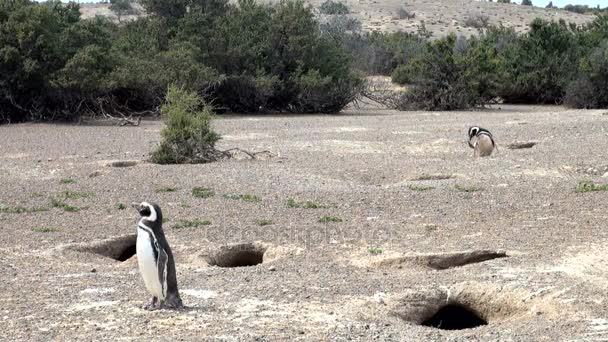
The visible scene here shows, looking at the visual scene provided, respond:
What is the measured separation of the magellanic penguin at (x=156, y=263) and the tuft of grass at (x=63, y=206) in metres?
4.26

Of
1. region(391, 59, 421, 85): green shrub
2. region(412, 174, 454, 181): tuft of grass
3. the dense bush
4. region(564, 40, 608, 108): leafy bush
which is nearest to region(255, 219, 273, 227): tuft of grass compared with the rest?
region(412, 174, 454, 181): tuft of grass

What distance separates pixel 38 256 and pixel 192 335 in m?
3.40

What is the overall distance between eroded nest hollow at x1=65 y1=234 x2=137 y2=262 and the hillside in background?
53072 millimetres

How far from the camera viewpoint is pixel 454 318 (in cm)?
726

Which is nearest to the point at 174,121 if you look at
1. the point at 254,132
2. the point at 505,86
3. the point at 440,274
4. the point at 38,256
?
the point at 254,132

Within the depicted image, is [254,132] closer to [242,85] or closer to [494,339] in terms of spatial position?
[242,85]

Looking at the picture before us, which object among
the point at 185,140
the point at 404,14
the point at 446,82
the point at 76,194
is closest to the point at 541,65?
the point at 446,82

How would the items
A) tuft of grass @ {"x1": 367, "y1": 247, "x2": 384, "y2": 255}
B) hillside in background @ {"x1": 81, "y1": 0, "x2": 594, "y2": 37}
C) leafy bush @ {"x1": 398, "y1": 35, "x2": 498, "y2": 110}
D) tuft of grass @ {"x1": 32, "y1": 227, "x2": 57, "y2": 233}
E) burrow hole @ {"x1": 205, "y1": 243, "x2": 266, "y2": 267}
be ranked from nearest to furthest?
tuft of grass @ {"x1": 367, "y1": 247, "x2": 384, "y2": 255} → burrow hole @ {"x1": 205, "y1": 243, "x2": 266, "y2": 267} → tuft of grass @ {"x1": 32, "y1": 227, "x2": 57, "y2": 233} → leafy bush @ {"x1": 398, "y1": 35, "x2": 498, "y2": 110} → hillside in background @ {"x1": 81, "y1": 0, "x2": 594, "y2": 37}

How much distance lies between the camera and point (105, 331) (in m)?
6.16

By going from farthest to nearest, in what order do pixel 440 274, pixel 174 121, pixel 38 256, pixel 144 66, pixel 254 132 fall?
pixel 144 66
pixel 254 132
pixel 174 121
pixel 38 256
pixel 440 274

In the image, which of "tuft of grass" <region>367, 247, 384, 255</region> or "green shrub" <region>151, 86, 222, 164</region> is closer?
"tuft of grass" <region>367, 247, 384, 255</region>

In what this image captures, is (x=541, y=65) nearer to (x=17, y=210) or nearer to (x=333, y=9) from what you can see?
(x=17, y=210)

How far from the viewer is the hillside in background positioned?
64.5 metres

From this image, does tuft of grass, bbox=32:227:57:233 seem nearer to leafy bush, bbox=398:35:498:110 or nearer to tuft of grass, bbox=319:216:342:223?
tuft of grass, bbox=319:216:342:223
